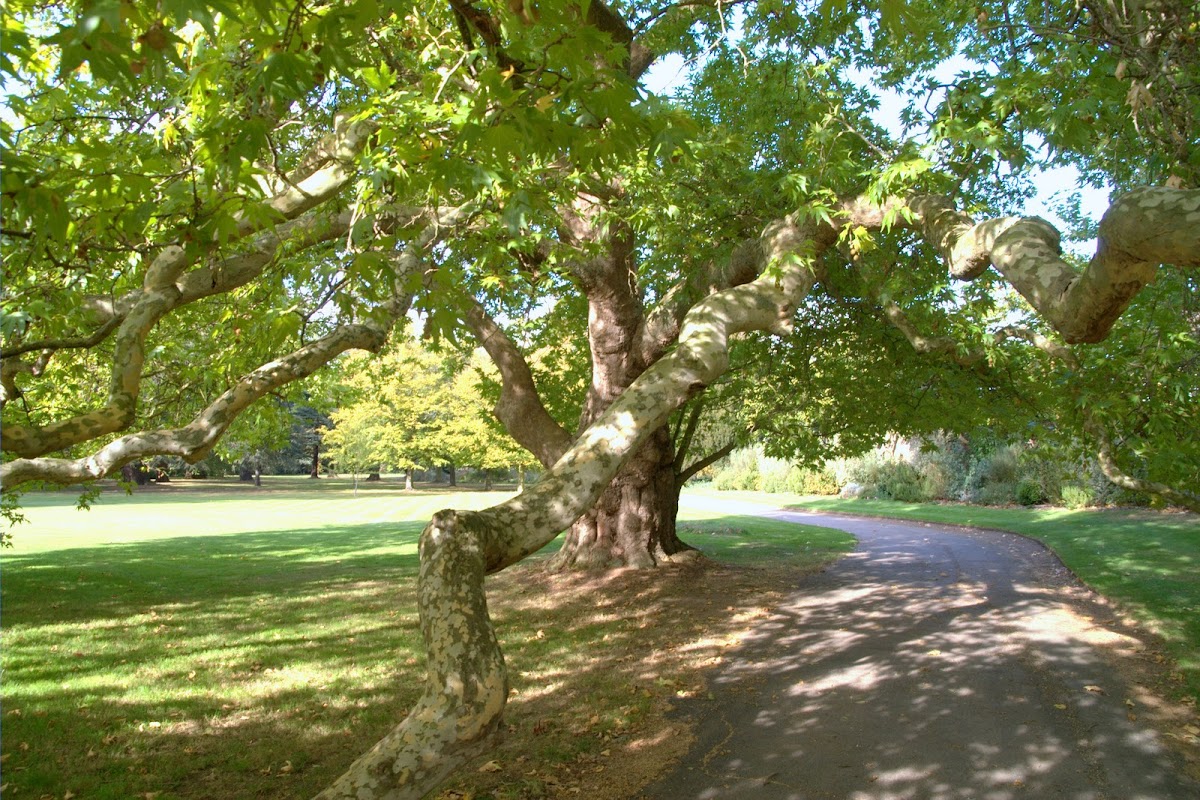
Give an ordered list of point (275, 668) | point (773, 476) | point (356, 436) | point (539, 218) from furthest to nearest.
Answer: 1. point (356, 436)
2. point (773, 476)
3. point (275, 668)
4. point (539, 218)

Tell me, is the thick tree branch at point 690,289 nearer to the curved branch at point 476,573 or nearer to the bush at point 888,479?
the curved branch at point 476,573

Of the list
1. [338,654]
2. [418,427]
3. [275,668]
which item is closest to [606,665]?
[338,654]

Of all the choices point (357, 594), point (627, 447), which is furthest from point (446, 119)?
point (357, 594)

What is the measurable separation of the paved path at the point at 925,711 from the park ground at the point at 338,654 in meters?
0.42

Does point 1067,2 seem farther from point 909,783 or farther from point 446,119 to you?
point 909,783

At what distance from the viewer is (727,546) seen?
64.9 ft

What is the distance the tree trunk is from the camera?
14078 millimetres

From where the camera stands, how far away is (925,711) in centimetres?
650

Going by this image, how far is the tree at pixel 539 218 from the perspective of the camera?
3557 mm

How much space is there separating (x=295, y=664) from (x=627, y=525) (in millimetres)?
6741

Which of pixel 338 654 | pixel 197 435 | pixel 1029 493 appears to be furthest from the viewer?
pixel 1029 493

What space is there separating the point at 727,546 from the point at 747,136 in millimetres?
11170

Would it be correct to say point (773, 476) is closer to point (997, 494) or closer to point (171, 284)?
point (997, 494)

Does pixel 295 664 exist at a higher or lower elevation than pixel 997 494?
lower
